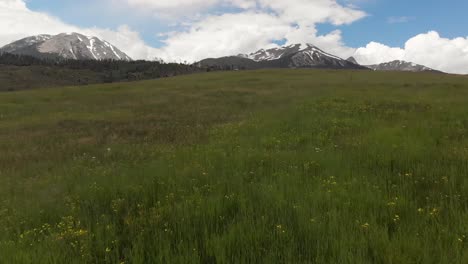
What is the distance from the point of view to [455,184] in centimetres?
649

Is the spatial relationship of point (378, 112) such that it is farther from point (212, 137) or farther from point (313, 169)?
point (313, 169)

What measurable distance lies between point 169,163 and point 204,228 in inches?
200

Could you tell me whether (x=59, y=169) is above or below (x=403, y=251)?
below

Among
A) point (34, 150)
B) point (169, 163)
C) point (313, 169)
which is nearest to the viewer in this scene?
point (313, 169)

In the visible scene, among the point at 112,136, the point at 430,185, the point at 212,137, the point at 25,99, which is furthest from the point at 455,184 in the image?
the point at 25,99

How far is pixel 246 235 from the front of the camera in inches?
186

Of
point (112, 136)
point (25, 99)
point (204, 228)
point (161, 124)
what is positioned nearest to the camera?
point (204, 228)

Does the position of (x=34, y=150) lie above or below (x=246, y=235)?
below

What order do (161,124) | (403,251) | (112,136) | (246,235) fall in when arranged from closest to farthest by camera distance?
(403,251), (246,235), (112,136), (161,124)

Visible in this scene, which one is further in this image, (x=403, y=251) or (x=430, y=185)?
(x=430, y=185)

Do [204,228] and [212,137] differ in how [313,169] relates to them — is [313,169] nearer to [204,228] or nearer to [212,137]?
[204,228]

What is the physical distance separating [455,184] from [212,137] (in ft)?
31.5

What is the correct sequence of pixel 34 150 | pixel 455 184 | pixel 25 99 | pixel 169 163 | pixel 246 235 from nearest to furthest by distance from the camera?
pixel 246 235
pixel 455 184
pixel 169 163
pixel 34 150
pixel 25 99

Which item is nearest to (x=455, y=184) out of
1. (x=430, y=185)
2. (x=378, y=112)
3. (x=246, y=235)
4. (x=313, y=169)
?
(x=430, y=185)
